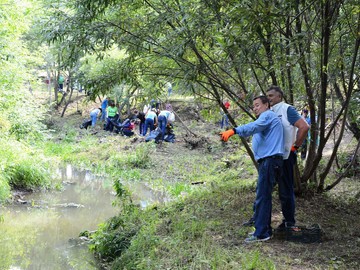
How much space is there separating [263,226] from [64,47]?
384 cm

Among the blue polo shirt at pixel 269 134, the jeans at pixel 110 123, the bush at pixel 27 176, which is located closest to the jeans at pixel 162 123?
the jeans at pixel 110 123

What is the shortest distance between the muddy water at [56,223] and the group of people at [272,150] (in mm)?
2853

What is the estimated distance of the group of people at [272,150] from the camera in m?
5.82

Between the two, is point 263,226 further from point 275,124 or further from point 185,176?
point 185,176

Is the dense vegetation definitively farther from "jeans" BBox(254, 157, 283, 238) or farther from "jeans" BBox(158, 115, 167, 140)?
"jeans" BBox(158, 115, 167, 140)

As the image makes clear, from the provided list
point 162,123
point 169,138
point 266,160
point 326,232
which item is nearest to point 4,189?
point 266,160

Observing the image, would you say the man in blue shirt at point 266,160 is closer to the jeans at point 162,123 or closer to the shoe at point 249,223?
the shoe at point 249,223

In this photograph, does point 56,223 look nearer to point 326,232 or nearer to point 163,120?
point 326,232

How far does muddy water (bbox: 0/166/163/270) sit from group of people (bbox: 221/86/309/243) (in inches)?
112

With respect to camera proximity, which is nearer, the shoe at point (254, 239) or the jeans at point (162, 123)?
the shoe at point (254, 239)

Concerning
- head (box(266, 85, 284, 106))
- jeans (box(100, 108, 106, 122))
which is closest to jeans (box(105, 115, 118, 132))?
jeans (box(100, 108, 106, 122))

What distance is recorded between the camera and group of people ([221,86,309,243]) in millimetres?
5820

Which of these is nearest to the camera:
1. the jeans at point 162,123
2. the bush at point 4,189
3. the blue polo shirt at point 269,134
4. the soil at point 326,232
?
the soil at point 326,232

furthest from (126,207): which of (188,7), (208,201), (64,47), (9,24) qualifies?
(9,24)
